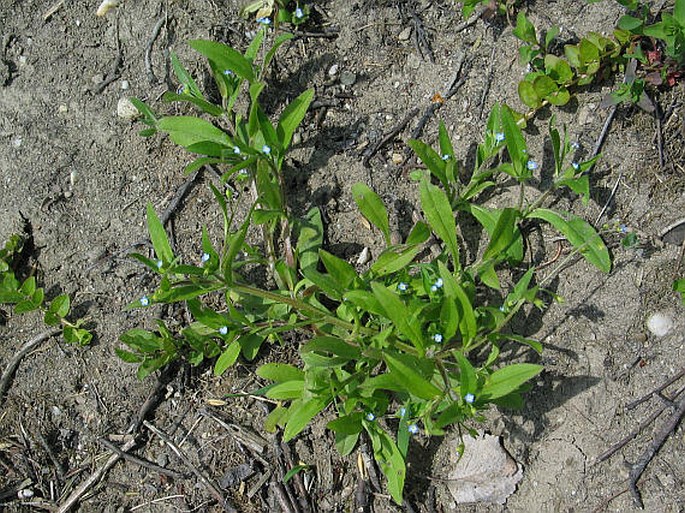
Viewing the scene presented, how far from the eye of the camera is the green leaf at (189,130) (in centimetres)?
368

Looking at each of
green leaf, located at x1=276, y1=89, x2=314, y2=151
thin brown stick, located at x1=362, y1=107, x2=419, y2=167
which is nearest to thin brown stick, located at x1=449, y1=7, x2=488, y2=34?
thin brown stick, located at x1=362, y1=107, x2=419, y2=167

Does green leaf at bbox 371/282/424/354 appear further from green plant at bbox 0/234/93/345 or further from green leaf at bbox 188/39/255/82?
green plant at bbox 0/234/93/345

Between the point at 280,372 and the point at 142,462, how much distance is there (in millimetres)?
921

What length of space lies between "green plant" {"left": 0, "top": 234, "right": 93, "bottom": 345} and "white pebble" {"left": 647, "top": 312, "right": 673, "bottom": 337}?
2806mm

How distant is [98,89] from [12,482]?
85.0 inches

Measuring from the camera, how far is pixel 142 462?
3.73 meters

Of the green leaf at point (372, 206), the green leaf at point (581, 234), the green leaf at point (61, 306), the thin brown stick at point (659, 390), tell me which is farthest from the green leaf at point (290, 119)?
the thin brown stick at point (659, 390)

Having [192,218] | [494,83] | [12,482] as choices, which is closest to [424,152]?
[494,83]

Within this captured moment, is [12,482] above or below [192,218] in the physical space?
below

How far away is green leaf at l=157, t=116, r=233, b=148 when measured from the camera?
12.1 ft

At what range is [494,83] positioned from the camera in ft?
12.8

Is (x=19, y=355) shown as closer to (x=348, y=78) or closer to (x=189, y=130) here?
(x=189, y=130)

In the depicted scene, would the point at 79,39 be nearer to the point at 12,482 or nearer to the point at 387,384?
the point at 12,482

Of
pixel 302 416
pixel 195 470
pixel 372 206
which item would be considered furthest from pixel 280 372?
pixel 372 206
